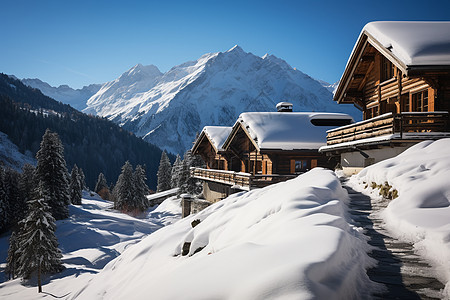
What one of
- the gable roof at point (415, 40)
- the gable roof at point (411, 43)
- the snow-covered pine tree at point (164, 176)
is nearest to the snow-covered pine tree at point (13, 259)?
the gable roof at point (411, 43)

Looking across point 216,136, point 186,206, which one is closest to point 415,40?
point 216,136

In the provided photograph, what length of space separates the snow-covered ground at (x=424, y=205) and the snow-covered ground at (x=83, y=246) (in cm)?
1397

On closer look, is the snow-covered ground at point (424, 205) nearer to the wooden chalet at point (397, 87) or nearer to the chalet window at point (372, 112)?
the wooden chalet at point (397, 87)

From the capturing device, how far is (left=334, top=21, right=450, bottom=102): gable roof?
9.68m

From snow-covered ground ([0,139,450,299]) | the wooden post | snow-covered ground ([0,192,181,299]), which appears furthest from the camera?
the wooden post

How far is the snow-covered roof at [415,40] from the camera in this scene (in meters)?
9.73

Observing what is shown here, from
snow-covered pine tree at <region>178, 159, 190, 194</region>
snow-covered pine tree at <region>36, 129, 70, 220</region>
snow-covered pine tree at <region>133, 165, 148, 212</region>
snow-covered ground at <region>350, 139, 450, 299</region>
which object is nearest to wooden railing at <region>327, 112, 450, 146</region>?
snow-covered ground at <region>350, 139, 450, 299</region>

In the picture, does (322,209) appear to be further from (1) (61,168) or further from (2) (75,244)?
(1) (61,168)

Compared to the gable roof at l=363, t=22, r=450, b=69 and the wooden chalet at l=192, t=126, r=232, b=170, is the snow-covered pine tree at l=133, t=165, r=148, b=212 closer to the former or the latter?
the wooden chalet at l=192, t=126, r=232, b=170

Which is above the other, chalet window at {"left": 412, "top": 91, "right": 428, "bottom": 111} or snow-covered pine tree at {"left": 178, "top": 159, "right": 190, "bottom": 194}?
chalet window at {"left": 412, "top": 91, "right": 428, "bottom": 111}

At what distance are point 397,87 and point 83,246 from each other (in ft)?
102

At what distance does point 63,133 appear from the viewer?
484 ft

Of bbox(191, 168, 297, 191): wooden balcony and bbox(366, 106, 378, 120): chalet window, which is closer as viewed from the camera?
bbox(366, 106, 378, 120): chalet window

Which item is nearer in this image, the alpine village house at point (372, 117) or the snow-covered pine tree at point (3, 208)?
the alpine village house at point (372, 117)
